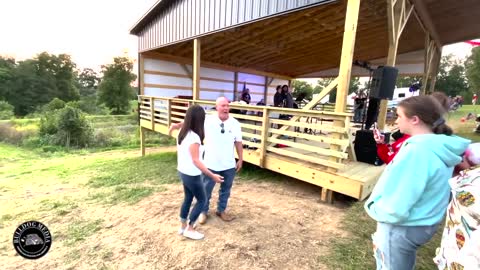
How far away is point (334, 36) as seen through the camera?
25.9 ft

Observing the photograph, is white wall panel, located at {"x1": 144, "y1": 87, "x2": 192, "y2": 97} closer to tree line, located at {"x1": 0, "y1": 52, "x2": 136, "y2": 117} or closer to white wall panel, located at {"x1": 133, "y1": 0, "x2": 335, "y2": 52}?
white wall panel, located at {"x1": 133, "y1": 0, "x2": 335, "y2": 52}

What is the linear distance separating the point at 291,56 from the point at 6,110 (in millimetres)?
33079

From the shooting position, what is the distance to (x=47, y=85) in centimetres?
3431

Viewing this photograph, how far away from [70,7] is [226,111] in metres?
47.9

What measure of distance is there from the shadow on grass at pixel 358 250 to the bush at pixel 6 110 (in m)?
35.2

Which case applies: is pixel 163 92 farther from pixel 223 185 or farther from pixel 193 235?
pixel 193 235

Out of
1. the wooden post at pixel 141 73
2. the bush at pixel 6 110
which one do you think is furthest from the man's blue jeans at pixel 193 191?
the bush at pixel 6 110

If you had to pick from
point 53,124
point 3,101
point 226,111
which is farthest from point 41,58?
point 226,111

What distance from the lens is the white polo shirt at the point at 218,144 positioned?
109 inches

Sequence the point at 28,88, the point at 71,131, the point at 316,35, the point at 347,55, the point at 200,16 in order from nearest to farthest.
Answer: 1. the point at 347,55
2. the point at 200,16
3. the point at 316,35
4. the point at 71,131
5. the point at 28,88

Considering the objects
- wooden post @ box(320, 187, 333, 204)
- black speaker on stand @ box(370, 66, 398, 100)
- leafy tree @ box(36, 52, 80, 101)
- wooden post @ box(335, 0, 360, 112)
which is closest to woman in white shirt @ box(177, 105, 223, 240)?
wooden post @ box(320, 187, 333, 204)

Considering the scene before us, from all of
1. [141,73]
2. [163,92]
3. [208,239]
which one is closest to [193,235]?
[208,239]

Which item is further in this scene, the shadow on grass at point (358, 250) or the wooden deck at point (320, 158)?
the wooden deck at point (320, 158)

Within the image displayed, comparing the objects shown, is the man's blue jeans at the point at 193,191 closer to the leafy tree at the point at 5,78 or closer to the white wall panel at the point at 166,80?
the white wall panel at the point at 166,80
